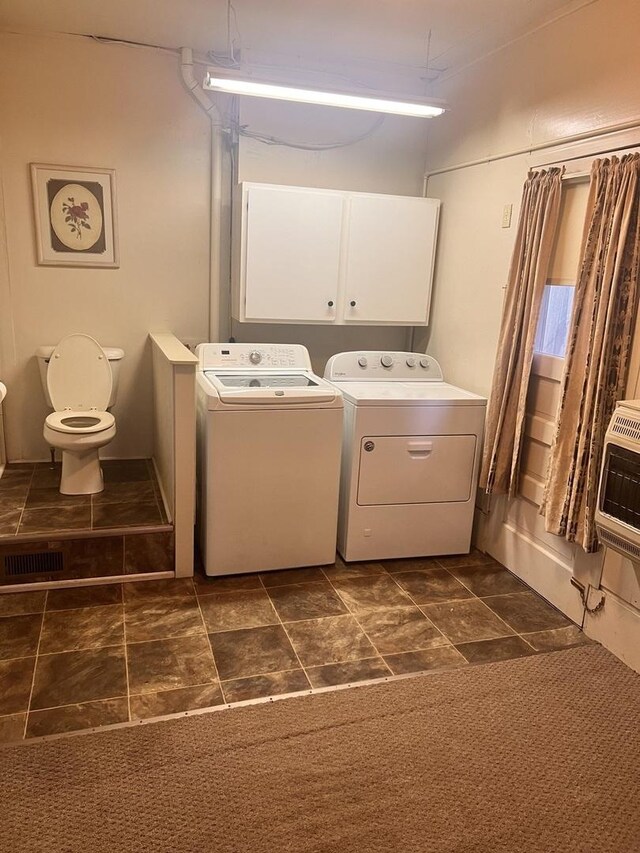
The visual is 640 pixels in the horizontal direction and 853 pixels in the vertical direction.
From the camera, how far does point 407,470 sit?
3428 mm

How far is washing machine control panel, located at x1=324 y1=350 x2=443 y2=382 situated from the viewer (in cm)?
386

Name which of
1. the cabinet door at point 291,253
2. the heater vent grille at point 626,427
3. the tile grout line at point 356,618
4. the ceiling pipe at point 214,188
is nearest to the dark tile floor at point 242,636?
the tile grout line at point 356,618

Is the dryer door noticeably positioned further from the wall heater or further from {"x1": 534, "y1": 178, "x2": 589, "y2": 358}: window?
the wall heater

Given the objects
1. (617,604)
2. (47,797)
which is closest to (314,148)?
(617,604)

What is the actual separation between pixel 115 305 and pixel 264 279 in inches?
40.3

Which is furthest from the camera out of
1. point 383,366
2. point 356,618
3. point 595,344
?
point 383,366

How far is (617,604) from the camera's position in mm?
2709

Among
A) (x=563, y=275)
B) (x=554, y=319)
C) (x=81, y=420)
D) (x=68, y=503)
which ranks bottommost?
(x=68, y=503)

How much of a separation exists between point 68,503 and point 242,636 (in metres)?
1.32

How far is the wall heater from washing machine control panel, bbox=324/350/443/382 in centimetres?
166

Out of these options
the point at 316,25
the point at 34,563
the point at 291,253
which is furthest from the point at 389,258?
the point at 34,563

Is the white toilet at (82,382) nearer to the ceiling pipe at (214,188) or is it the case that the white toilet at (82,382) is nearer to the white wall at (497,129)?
the ceiling pipe at (214,188)

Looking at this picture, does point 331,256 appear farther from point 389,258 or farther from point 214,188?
point 214,188

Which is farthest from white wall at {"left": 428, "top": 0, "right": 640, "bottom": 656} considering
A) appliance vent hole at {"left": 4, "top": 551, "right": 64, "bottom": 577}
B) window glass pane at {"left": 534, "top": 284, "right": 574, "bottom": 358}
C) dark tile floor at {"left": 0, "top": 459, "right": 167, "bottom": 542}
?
appliance vent hole at {"left": 4, "top": 551, "right": 64, "bottom": 577}
